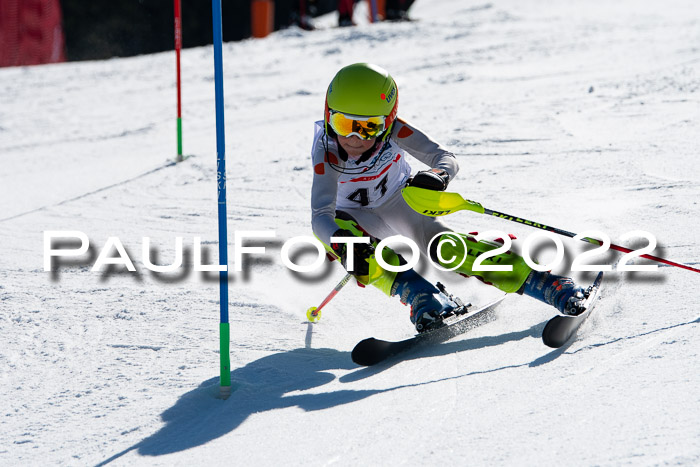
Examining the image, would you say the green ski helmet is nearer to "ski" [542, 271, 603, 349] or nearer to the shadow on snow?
the shadow on snow

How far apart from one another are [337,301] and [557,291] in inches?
53.2

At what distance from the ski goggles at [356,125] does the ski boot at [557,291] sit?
37.6 inches

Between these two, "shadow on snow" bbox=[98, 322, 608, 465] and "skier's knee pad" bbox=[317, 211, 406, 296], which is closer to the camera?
"shadow on snow" bbox=[98, 322, 608, 465]

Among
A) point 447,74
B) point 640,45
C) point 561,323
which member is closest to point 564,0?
point 640,45

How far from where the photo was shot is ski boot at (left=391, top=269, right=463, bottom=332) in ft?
11.6

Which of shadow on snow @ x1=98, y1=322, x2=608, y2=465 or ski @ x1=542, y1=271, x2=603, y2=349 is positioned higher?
ski @ x1=542, y1=271, x2=603, y2=349

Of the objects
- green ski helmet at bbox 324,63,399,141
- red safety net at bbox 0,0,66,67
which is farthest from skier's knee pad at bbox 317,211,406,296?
red safety net at bbox 0,0,66,67

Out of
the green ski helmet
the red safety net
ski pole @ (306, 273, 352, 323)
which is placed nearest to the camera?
the green ski helmet

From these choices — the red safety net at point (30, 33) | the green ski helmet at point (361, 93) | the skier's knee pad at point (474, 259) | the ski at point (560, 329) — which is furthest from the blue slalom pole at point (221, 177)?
the red safety net at point (30, 33)

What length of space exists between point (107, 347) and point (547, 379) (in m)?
1.99

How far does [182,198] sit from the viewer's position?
20.9ft

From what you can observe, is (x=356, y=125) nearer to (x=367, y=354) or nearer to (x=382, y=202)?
(x=382, y=202)

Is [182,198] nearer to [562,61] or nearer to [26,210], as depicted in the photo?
[26,210]

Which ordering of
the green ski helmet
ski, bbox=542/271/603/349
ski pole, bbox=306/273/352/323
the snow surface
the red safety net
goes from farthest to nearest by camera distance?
1. the red safety net
2. ski pole, bbox=306/273/352/323
3. the green ski helmet
4. ski, bbox=542/271/603/349
5. the snow surface
